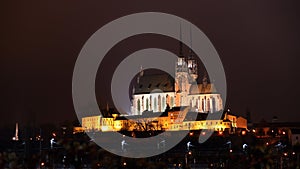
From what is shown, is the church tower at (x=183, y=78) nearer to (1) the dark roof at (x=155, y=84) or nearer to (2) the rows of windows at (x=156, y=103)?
(2) the rows of windows at (x=156, y=103)

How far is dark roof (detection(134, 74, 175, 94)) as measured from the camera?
112875 millimetres

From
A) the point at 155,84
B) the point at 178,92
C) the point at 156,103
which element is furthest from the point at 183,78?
the point at 156,103

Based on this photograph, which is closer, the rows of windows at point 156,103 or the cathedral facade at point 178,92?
the cathedral facade at point 178,92

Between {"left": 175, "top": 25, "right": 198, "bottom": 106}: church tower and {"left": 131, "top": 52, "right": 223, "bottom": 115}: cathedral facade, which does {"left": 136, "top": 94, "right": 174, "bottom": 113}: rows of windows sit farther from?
{"left": 175, "top": 25, "right": 198, "bottom": 106}: church tower

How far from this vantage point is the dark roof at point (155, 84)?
11288cm

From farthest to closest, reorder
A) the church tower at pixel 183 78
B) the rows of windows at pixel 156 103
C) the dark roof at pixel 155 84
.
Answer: the dark roof at pixel 155 84
the rows of windows at pixel 156 103
the church tower at pixel 183 78

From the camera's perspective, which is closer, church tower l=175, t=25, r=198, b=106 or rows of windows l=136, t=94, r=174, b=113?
church tower l=175, t=25, r=198, b=106

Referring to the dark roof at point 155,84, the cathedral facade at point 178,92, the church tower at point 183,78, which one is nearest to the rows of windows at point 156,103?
the cathedral facade at point 178,92

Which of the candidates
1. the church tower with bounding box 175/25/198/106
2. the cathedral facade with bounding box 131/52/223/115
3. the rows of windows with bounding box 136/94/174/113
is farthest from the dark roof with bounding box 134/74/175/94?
the church tower with bounding box 175/25/198/106

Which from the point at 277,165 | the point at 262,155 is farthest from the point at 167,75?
the point at 262,155

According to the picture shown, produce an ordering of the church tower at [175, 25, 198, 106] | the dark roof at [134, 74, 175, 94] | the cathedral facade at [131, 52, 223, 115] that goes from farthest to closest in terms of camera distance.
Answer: the dark roof at [134, 74, 175, 94] → the church tower at [175, 25, 198, 106] → the cathedral facade at [131, 52, 223, 115]

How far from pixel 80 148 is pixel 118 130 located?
77327 mm

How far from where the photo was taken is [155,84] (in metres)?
115

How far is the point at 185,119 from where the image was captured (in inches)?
3824
